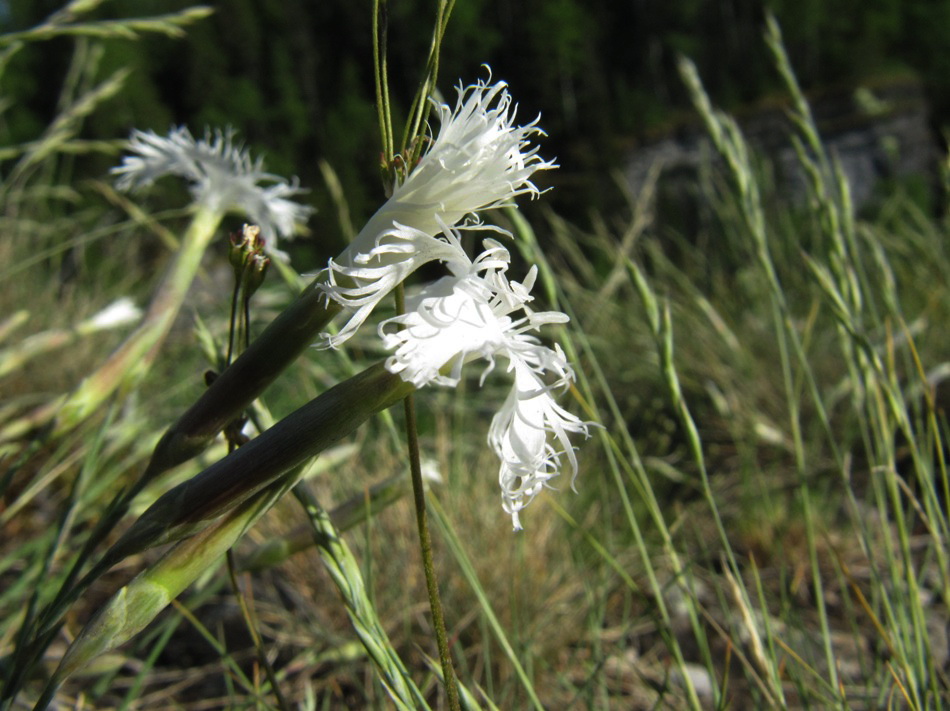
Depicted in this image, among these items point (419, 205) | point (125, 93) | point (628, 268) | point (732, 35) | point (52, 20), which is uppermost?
point (125, 93)

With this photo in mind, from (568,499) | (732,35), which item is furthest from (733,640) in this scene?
(732,35)

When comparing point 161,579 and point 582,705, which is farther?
point 582,705

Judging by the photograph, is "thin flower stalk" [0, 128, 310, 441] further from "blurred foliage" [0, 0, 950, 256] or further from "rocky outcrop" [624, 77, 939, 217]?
"rocky outcrop" [624, 77, 939, 217]

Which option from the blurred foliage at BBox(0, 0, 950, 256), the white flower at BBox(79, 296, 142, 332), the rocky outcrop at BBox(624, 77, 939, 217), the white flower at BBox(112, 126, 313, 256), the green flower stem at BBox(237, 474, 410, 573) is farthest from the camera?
the rocky outcrop at BBox(624, 77, 939, 217)

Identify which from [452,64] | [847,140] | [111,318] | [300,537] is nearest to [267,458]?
[300,537]

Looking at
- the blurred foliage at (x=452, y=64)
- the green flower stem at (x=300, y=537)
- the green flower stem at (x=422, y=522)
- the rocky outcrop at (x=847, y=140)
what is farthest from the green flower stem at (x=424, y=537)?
the rocky outcrop at (x=847, y=140)

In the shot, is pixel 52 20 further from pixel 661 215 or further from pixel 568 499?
pixel 661 215

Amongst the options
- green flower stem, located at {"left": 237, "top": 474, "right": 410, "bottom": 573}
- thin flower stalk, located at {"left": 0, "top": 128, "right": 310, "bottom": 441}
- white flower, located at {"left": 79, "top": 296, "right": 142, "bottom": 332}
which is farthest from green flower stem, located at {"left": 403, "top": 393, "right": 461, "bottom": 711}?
white flower, located at {"left": 79, "top": 296, "right": 142, "bottom": 332}
